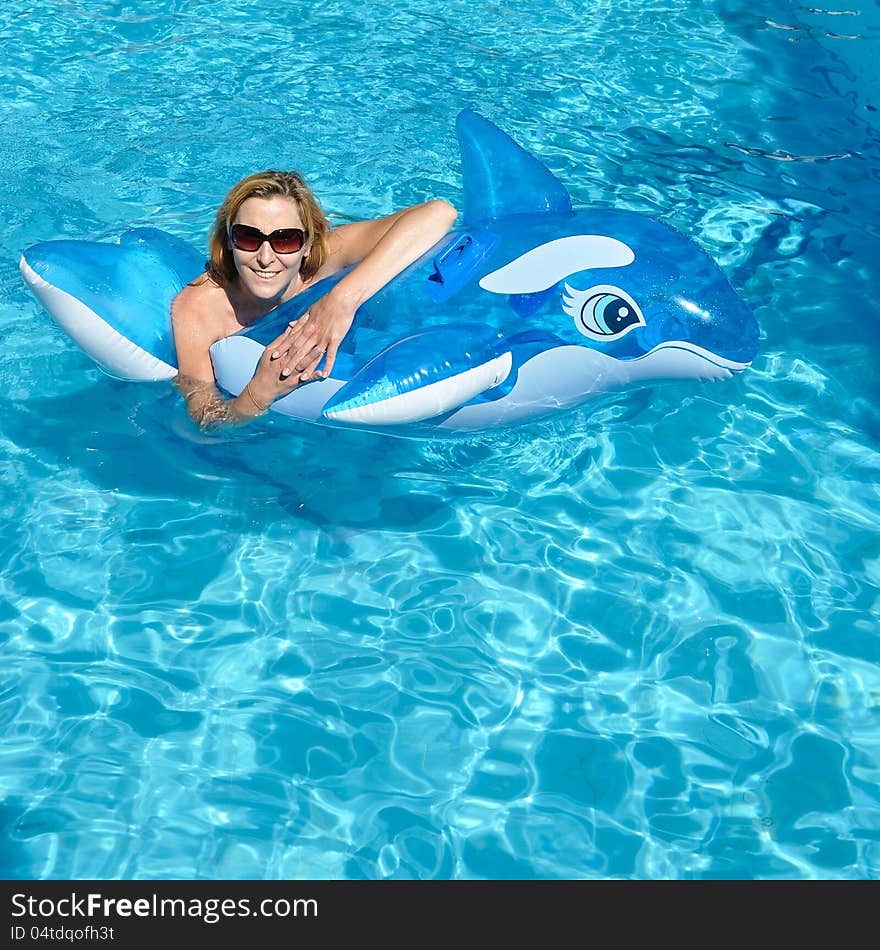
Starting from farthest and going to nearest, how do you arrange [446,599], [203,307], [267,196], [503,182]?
1. [503,182]
2. [203,307]
3. [446,599]
4. [267,196]

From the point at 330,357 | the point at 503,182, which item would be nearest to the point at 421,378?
the point at 330,357

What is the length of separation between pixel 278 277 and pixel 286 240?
6.2 inches

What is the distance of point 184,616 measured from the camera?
3.47 metres

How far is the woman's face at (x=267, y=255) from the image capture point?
3.43 meters

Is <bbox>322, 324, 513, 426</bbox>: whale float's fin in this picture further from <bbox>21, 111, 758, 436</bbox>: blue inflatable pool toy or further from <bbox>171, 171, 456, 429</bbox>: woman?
<bbox>171, 171, 456, 429</bbox>: woman

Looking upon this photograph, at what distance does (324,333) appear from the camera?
3.55 meters

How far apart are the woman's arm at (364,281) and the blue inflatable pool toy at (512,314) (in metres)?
0.06

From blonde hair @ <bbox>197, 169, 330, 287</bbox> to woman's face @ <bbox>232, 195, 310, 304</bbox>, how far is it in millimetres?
25

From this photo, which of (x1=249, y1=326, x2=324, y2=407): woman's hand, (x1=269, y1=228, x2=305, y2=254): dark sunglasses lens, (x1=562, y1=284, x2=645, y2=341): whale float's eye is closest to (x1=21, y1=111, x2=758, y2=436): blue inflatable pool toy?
(x1=562, y1=284, x2=645, y2=341): whale float's eye

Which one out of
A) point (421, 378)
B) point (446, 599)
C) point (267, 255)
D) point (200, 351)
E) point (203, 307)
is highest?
point (267, 255)

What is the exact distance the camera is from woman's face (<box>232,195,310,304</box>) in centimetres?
343

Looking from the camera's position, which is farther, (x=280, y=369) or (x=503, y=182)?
(x=503, y=182)

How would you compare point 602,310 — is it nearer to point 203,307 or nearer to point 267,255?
point 267,255

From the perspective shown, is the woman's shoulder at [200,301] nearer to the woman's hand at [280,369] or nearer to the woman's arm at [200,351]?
the woman's arm at [200,351]
